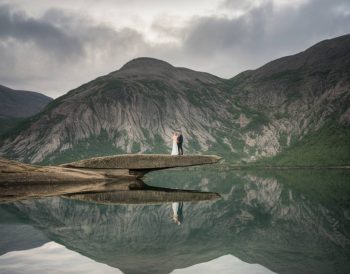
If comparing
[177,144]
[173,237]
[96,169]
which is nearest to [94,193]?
[96,169]

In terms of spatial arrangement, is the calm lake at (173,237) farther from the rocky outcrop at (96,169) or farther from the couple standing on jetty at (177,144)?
the couple standing on jetty at (177,144)

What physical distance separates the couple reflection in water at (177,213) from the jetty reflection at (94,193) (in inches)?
88.8

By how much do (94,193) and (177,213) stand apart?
13.0 meters

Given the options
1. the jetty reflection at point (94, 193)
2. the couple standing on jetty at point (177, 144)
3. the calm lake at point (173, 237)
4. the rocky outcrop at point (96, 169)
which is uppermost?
the couple standing on jetty at point (177, 144)

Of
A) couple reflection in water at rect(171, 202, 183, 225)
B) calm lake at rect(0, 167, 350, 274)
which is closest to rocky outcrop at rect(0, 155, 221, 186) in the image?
calm lake at rect(0, 167, 350, 274)

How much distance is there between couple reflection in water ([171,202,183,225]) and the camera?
23353mm

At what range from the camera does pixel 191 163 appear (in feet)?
154

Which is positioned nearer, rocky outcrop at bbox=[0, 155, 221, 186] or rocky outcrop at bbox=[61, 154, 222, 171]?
rocky outcrop at bbox=[0, 155, 221, 186]

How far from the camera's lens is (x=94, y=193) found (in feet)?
121

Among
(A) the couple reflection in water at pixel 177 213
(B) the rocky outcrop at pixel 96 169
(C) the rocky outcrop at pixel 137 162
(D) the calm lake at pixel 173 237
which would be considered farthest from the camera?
(C) the rocky outcrop at pixel 137 162

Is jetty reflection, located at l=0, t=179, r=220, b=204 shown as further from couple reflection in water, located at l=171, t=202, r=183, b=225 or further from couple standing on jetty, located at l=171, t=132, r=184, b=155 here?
couple standing on jetty, located at l=171, t=132, r=184, b=155

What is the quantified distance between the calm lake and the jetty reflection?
2738 mm

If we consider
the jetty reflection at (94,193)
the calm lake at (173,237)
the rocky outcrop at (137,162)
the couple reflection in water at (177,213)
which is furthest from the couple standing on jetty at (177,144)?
the calm lake at (173,237)

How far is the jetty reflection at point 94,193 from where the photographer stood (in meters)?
32.8
